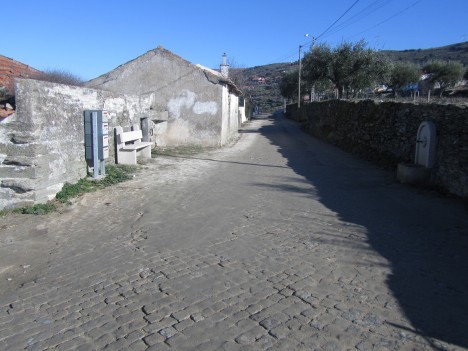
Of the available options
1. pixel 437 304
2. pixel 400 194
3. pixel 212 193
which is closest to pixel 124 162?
pixel 212 193

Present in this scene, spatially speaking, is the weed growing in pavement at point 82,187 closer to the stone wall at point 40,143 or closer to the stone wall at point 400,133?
the stone wall at point 40,143

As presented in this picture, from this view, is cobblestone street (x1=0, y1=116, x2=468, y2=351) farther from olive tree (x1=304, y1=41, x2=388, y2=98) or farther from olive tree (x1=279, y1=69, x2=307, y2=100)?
olive tree (x1=279, y1=69, x2=307, y2=100)

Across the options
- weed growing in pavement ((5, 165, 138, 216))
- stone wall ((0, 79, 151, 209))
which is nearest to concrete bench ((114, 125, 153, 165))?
weed growing in pavement ((5, 165, 138, 216))

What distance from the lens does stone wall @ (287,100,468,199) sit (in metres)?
8.55

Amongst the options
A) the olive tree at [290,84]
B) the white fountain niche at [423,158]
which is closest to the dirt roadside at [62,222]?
the white fountain niche at [423,158]

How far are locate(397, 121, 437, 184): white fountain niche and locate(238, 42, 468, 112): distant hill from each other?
2674cm

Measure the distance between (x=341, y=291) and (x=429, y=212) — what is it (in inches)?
159

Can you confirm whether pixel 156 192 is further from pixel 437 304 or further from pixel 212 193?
pixel 437 304

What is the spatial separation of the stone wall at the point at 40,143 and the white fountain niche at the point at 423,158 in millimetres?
7444

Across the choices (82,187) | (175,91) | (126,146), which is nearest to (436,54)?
(175,91)

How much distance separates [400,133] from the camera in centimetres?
1210

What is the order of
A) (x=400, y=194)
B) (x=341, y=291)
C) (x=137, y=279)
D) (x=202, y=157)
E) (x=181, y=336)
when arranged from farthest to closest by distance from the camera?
(x=202, y=157)
(x=400, y=194)
(x=137, y=279)
(x=341, y=291)
(x=181, y=336)

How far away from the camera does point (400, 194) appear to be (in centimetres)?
897

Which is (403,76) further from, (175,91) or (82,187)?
(82,187)
